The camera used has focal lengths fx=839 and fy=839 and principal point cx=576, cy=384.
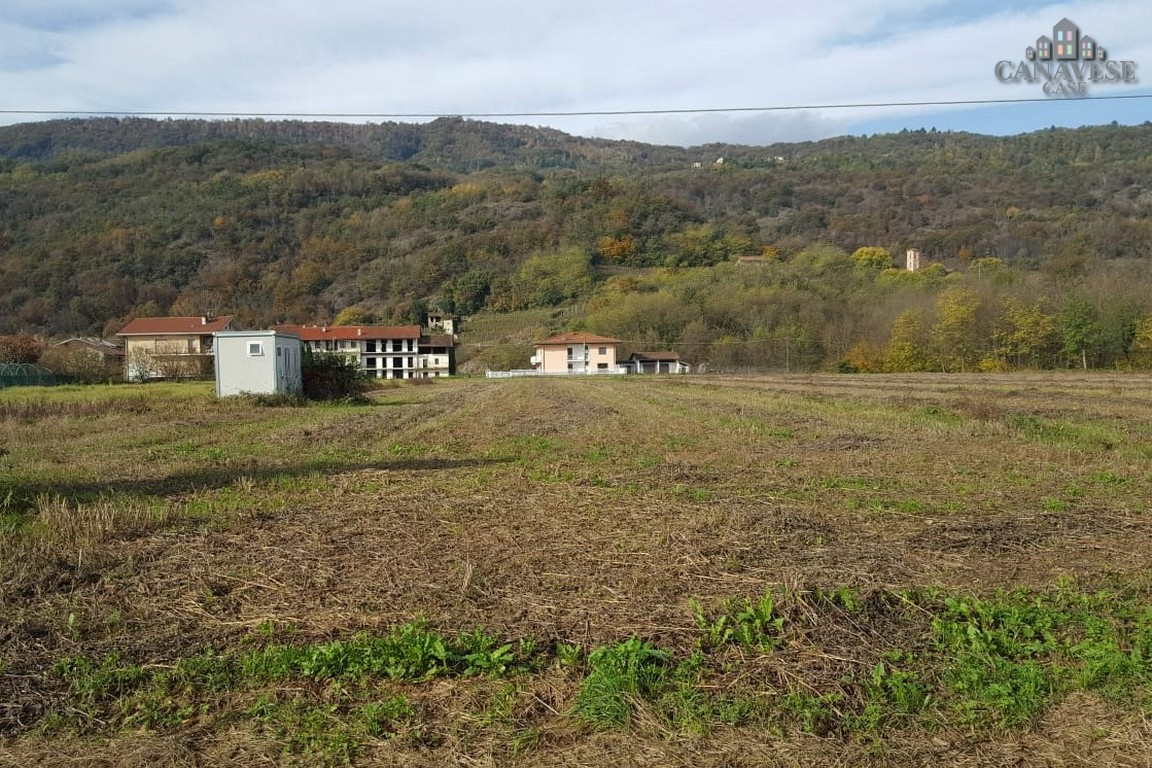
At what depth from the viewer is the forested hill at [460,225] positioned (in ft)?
400

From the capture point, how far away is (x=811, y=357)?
88.6 m

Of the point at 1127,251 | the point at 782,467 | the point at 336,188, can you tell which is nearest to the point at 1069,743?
the point at 782,467

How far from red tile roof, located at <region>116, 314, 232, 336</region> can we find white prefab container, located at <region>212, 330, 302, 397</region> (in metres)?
52.4

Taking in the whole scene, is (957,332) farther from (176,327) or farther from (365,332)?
(176,327)

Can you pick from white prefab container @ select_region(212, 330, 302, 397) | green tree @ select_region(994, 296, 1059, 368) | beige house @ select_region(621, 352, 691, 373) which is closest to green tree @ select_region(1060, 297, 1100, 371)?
green tree @ select_region(994, 296, 1059, 368)

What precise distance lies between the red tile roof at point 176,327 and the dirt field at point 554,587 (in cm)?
7218

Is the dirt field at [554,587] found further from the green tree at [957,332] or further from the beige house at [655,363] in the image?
the beige house at [655,363]

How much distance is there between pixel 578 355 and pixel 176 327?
4279 centimetres

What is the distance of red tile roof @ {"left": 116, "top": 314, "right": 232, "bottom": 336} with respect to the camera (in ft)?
263

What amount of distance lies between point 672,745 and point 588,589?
7.16 ft

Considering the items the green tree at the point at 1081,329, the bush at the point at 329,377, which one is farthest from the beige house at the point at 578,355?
the bush at the point at 329,377

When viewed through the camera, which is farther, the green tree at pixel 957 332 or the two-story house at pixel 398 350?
the two-story house at pixel 398 350

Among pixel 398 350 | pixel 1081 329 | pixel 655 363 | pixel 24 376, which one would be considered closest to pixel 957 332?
pixel 1081 329

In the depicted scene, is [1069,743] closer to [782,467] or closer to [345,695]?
[345,695]
